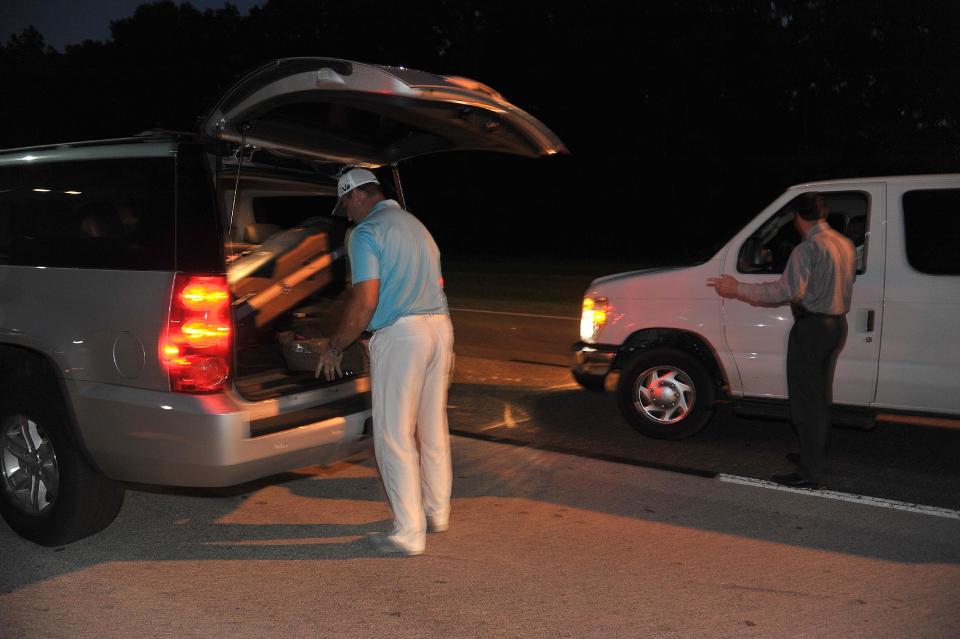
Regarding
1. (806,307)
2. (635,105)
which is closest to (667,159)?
(635,105)

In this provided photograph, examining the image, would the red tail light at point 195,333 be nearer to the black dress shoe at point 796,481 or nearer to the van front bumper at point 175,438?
the van front bumper at point 175,438

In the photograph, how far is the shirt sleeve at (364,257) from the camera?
16.6ft

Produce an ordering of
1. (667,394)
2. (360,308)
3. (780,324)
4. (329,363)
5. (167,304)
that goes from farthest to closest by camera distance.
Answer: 1. (667,394)
2. (780,324)
3. (329,363)
4. (360,308)
5. (167,304)

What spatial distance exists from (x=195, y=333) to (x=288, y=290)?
142 cm

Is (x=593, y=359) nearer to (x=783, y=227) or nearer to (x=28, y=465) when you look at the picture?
(x=783, y=227)

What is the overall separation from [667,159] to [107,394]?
4582 cm

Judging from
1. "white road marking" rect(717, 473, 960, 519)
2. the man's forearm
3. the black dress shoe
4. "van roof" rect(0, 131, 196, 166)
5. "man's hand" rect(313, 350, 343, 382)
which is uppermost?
"van roof" rect(0, 131, 196, 166)

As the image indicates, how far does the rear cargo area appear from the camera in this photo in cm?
571

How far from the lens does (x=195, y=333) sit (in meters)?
4.74

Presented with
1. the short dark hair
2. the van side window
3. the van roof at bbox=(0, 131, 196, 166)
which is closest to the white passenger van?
the van side window

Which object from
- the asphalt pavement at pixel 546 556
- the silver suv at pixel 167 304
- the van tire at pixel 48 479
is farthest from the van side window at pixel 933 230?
the van tire at pixel 48 479

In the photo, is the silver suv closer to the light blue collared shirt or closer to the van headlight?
the light blue collared shirt

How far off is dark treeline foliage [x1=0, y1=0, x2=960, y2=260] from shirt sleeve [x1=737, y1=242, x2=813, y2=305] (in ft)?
112

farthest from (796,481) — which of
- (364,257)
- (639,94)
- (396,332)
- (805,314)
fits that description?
(639,94)
